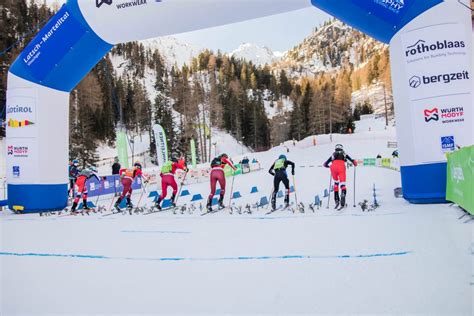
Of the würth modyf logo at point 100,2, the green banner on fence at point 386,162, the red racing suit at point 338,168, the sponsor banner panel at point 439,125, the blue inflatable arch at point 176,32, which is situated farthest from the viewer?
the green banner on fence at point 386,162

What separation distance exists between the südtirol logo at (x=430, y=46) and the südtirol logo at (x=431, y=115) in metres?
1.17

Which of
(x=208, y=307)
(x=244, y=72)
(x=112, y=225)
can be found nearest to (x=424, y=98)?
(x=208, y=307)

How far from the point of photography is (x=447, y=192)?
21.3ft

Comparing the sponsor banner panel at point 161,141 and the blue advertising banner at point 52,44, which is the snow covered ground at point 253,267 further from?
the sponsor banner panel at point 161,141

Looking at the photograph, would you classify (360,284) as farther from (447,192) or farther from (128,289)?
(447,192)

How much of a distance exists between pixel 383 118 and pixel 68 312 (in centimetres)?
6797

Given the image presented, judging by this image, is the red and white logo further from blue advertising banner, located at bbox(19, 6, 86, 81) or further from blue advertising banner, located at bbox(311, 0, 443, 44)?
blue advertising banner, located at bbox(19, 6, 86, 81)

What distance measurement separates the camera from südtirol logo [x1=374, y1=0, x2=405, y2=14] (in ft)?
22.4

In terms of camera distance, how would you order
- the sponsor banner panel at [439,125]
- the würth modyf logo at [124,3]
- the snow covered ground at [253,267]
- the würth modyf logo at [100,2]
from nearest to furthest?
1. the snow covered ground at [253,267]
2. the sponsor banner panel at [439,125]
3. the würth modyf logo at [124,3]
4. the würth modyf logo at [100,2]

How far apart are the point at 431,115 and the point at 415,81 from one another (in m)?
0.76

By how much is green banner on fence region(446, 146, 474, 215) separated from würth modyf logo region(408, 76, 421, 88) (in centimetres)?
155

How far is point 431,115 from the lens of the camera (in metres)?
6.71

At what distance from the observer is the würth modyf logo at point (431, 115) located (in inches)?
263

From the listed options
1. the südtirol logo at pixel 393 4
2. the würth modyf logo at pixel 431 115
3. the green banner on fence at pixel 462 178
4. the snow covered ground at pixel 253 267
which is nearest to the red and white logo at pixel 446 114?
the würth modyf logo at pixel 431 115
